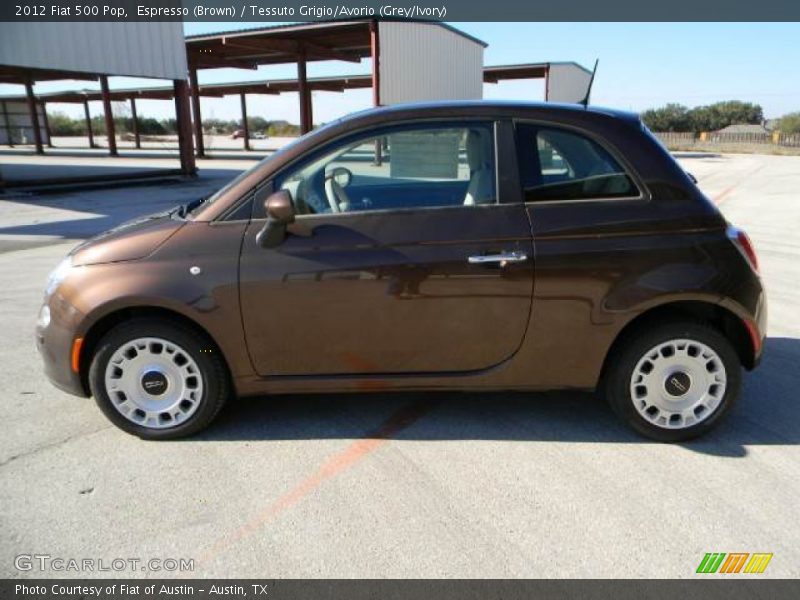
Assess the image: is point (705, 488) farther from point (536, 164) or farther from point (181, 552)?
point (181, 552)

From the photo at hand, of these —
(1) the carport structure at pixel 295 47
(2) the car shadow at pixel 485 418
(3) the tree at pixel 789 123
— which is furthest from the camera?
(3) the tree at pixel 789 123

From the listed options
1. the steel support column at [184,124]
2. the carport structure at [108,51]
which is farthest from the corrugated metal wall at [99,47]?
the steel support column at [184,124]

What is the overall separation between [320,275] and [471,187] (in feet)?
3.11

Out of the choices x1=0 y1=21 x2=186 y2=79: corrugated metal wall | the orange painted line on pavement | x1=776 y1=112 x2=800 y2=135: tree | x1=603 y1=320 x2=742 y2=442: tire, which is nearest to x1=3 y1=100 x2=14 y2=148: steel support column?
x1=0 y1=21 x2=186 y2=79: corrugated metal wall

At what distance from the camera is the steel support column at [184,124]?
18.8 metres

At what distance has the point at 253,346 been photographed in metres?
3.07

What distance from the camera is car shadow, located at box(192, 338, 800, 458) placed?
322 cm

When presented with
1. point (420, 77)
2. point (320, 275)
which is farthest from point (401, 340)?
point (420, 77)

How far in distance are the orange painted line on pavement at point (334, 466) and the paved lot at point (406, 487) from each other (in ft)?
0.03

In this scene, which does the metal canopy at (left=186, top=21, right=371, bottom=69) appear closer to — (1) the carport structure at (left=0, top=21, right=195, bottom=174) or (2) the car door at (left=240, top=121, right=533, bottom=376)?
(1) the carport structure at (left=0, top=21, right=195, bottom=174)

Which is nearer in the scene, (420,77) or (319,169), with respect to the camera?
(319,169)

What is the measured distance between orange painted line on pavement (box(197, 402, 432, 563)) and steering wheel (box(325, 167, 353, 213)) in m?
1.28

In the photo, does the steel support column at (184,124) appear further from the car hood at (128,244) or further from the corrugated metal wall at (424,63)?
the car hood at (128,244)
